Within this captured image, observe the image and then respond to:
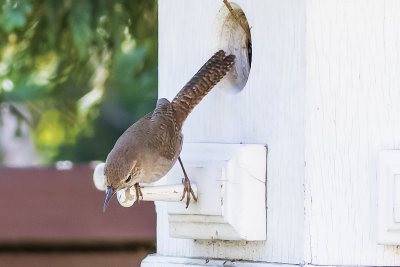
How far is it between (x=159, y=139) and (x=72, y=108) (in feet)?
3.40

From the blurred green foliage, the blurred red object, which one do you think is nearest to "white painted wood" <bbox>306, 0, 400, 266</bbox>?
the blurred red object

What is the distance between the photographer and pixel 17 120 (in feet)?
13.0

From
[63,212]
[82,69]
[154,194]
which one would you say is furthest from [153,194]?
[82,69]

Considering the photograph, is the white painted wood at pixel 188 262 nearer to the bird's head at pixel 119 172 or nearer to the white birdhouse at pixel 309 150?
the white birdhouse at pixel 309 150

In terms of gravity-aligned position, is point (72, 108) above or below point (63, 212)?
above

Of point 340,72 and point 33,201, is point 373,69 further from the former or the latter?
point 33,201

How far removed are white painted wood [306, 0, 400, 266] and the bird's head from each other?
49 cm

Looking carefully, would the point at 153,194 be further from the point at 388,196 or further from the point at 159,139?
the point at 388,196

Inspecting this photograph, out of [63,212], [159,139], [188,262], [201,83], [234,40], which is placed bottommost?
[188,262]

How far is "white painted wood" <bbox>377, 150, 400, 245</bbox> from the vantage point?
2.44 m

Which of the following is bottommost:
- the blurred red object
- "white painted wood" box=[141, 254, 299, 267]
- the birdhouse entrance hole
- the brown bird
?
"white painted wood" box=[141, 254, 299, 267]

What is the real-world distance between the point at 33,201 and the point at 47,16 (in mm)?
639

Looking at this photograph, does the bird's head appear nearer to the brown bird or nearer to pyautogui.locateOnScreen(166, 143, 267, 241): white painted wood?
the brown bird

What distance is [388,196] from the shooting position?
2451 millimetres
